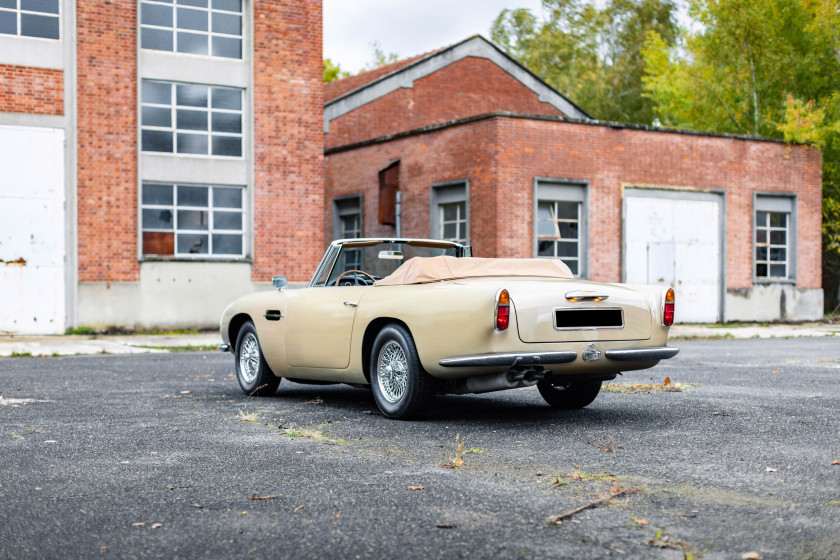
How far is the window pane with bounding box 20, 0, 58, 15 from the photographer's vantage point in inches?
791

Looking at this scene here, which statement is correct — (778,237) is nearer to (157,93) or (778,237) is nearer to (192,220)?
(192,220)

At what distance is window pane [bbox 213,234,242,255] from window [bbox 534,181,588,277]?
6781 millimetres

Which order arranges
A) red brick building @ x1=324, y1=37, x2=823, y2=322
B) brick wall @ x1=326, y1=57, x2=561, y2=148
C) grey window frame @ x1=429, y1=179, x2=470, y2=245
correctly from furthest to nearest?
brick wall @ x1=326, y1=57, x2=561, y2=148 → grey window frame @ x1=429, y1=179, x2=470, y2=245 → red brick building @ x1=324, y1=37, x2=823, y2=322

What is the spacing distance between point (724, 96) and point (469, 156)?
12.0 meters

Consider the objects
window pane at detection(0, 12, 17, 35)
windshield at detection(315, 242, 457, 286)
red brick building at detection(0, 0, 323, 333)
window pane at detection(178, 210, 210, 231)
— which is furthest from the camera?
window pane at detection(178, 210, 210, 231)

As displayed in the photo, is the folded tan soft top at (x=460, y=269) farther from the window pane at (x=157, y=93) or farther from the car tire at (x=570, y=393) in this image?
the window pane at (x=157, y=93)

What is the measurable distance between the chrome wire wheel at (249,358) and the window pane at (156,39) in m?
13.8

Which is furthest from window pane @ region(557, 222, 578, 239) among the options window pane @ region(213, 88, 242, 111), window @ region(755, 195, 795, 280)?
window pane @ region(213, 88, 242, 111)

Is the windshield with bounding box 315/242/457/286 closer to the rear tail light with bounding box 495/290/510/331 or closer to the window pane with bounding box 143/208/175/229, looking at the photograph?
the rear tail light with bounding box 495/290/510/331

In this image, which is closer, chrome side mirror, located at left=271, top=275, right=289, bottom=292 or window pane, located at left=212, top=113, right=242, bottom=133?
chrome side mirror, located at left=271, top=275, right=289, bottom=292

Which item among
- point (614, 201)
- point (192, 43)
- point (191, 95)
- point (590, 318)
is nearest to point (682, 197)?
point (614, 201)

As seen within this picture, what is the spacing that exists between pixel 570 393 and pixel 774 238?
19851mm

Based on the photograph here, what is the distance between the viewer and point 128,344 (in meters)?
17.4

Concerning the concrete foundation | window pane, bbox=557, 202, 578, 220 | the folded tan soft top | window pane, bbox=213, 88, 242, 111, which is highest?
window pane, bbox=213, 88, 242, 111
